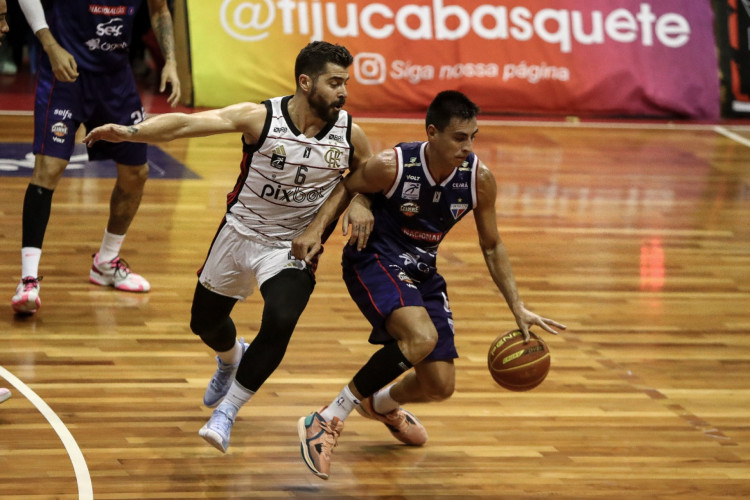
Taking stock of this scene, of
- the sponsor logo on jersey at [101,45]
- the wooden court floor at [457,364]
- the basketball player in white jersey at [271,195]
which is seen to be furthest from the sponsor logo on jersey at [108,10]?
the basketball player in white jersey at [271,195]

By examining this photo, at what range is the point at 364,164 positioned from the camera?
4.80 meters

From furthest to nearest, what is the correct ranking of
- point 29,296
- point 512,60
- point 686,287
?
point 512,60
point 686,287
point 29,296

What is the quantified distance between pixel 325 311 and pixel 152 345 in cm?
116

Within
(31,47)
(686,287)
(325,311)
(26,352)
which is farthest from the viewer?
(31,47)

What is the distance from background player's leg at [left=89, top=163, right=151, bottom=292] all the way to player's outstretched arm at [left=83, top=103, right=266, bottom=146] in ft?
6.82

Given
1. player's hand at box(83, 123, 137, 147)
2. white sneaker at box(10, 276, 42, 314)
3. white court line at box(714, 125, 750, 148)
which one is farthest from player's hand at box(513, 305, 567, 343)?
white court line at box(714, 125, 750, 148)

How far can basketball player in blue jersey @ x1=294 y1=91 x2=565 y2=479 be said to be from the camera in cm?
452

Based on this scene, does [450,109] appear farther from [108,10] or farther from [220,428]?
[108,10]

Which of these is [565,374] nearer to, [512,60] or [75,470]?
[75,470]

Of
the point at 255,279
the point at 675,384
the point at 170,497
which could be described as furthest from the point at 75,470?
the point at 675,384

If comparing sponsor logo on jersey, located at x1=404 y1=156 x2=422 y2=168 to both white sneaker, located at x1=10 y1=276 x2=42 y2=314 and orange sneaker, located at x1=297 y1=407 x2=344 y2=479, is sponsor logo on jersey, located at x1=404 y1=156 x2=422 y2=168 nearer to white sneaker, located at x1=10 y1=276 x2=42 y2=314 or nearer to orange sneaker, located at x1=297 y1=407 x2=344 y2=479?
orange sneaker, located at x1=297 y1=407 x2=344 y2=479

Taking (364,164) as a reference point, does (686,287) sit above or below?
below

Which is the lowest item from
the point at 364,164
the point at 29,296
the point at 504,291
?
the point at 29,296

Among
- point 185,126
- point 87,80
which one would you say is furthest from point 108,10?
point 185,126
